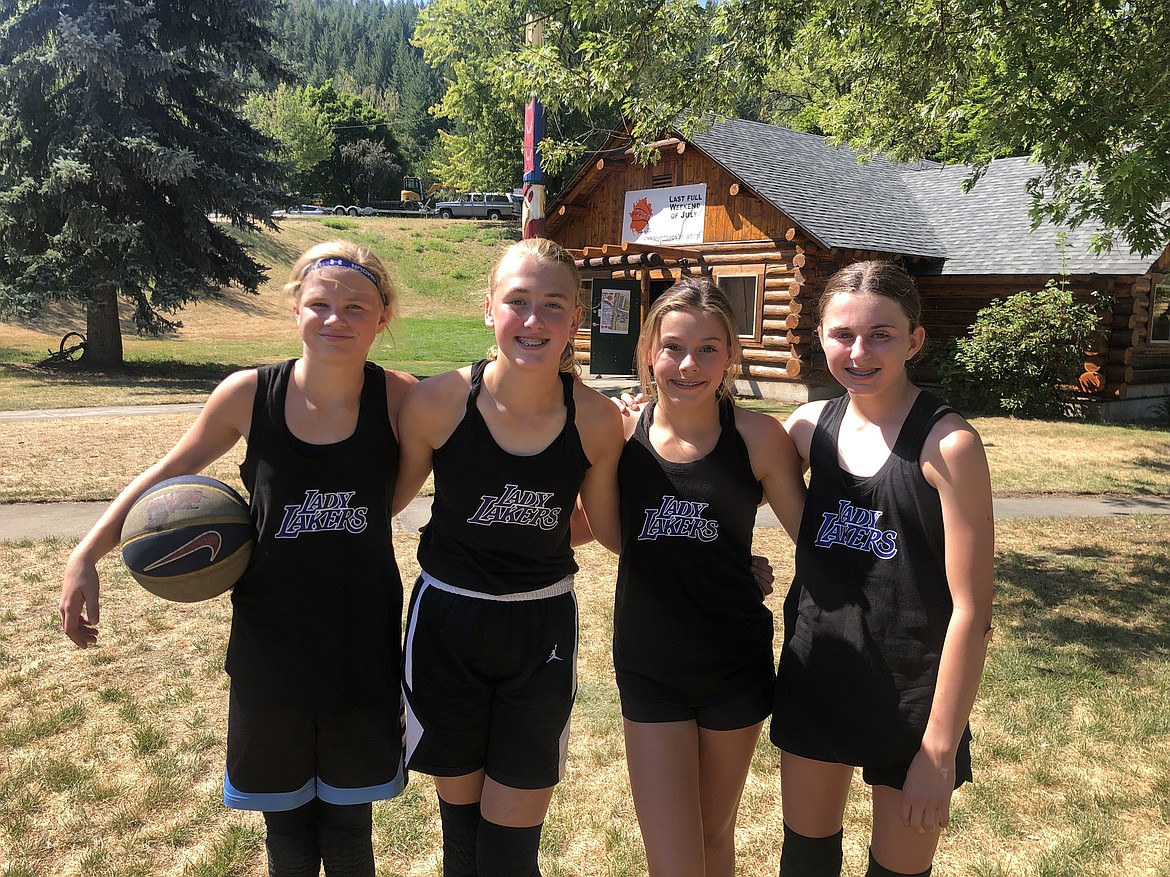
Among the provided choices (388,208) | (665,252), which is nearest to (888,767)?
(665,252)

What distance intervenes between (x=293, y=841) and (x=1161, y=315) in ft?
63.4

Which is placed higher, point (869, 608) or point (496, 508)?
point (496, 508)

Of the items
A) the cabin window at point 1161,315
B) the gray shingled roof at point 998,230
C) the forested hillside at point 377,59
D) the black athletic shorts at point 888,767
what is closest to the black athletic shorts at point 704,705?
the black athletic shorts at point 888,767

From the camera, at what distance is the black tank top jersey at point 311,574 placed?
2.42 metres

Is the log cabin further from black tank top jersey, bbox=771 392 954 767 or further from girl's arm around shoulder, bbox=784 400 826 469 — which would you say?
black tank top jersey, bbox=771 392 954 767

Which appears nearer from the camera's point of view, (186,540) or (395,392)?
(186,540)

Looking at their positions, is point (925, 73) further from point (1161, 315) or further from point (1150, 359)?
point (1161, 315)

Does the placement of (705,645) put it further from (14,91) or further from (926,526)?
(14,91)

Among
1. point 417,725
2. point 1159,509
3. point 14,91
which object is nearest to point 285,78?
point 14,91

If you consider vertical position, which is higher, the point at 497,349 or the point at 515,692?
the point at 497,349

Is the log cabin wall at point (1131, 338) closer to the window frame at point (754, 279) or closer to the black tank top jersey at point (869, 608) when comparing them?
the window frame at point (754, 279)

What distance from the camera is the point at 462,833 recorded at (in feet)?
8.24

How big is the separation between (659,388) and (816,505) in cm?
59

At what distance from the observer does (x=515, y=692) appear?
8.02 ft
